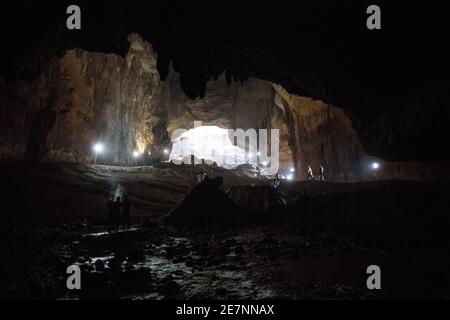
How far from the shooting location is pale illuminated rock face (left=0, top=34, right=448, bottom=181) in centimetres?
1728

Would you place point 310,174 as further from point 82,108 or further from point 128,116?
point 82,108

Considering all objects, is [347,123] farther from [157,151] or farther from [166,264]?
[157,151]

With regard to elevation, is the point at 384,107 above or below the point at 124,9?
below

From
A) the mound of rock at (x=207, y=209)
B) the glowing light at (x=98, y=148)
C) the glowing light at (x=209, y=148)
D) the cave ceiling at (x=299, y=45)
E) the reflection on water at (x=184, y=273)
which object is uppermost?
the glowing light at (x=209, y=148)

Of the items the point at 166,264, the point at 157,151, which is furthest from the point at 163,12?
the point at 157,151

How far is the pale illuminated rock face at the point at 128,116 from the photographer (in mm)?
17281

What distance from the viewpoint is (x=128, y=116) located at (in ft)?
96.0

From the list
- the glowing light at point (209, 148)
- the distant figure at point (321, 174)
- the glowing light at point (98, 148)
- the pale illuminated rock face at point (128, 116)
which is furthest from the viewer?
the glowing light at point (209, 148)

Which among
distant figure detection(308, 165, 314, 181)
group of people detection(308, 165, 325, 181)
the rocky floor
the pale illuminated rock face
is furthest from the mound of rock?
distant figure detection(308, 165, 314, 181)

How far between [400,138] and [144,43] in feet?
77.1

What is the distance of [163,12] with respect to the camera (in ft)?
28.9

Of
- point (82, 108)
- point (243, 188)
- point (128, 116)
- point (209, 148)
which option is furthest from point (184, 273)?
point (209, 148)

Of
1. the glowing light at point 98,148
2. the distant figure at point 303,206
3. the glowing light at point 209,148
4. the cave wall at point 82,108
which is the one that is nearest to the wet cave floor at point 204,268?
the distant figure at point 303,206

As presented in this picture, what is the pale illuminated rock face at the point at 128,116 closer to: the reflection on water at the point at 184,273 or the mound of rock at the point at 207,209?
the mound of rock at the point at 207,209
